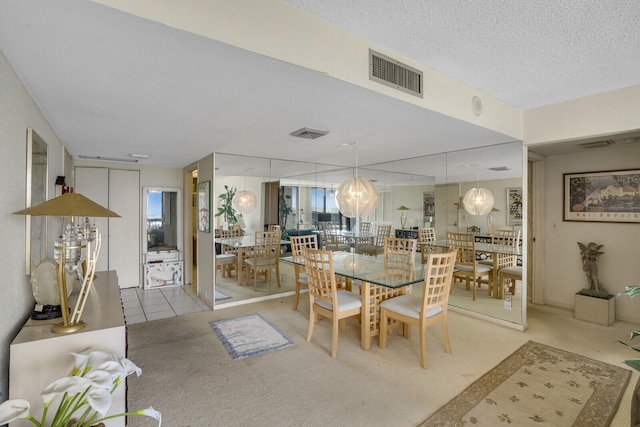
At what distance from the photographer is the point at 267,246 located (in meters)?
4.85

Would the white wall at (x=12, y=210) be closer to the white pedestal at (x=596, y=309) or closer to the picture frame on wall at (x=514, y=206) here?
the picture frame on wall at (x=514, y=206)

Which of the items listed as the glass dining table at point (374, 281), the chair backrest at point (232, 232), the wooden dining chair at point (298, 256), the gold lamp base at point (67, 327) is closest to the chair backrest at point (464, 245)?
the glass dining table at point (374, 281)

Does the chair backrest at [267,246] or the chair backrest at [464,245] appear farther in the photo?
the chair backrest at [267,246]

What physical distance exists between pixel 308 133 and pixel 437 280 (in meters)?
1.99

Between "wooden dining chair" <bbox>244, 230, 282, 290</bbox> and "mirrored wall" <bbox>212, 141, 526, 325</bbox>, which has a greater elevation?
"mirrored wall" <bbox>212, 141, 526, 325</bbox>

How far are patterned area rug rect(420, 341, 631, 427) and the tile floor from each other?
347 centimetres

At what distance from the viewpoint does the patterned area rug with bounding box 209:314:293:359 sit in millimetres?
3047

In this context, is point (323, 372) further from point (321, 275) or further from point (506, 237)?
point (506, 237)

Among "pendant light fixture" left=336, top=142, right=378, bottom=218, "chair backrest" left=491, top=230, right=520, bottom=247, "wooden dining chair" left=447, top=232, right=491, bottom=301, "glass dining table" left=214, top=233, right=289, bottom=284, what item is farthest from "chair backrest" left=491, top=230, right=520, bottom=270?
"glass dining table" left=214, top=233, right=289, bottom=284

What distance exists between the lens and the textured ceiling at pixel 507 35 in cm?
162

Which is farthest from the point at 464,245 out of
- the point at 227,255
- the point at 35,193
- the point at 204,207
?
the point at 35,193

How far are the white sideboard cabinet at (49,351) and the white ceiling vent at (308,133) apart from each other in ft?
7.38

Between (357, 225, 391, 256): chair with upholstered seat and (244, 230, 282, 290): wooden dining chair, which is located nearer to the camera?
(244, 230, 282, 290): wooden dining chair

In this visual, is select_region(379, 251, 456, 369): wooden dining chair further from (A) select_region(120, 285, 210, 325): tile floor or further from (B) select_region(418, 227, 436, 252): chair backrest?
(A) select_region(120, 285, 210, 325): tile floor
